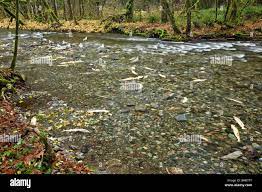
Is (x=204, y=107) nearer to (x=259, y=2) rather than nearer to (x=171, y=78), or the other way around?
(x=171, y=78)

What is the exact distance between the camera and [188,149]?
7.22m

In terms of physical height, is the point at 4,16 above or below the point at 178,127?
above

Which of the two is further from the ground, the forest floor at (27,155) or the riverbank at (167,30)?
the riverbank at (167,30)

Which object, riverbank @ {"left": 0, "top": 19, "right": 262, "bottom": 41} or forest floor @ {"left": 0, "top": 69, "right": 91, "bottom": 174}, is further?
riverbank @ {"left": 0, "top": 19, "right": 262, "bottom": 41}

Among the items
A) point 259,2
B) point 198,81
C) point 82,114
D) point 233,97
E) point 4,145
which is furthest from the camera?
point 259,2

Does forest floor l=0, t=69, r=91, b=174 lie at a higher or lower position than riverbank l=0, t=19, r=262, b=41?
lower

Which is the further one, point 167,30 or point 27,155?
point 167,30

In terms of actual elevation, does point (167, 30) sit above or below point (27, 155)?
above

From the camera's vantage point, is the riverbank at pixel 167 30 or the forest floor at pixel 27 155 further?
the riverbank at pixel 167 30

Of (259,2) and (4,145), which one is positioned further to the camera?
(259,2)
